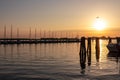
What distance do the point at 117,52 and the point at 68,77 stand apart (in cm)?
3912

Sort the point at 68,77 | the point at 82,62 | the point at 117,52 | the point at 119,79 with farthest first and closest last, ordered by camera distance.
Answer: the point at 117,52 < the point at 82,62 < the point at 68,77 < the point at 119,79

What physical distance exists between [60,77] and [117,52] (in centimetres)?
3946

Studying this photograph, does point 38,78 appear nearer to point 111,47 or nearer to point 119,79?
point 119,79

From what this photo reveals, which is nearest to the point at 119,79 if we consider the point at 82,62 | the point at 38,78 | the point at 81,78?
the point at 81,78

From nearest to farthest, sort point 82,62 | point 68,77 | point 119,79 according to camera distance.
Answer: point 119,79
point 68,77
point 82,62

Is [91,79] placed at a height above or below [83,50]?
below

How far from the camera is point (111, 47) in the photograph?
6612 centimetres

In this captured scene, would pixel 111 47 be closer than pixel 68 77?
No

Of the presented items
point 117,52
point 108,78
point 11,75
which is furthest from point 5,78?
point 117,52

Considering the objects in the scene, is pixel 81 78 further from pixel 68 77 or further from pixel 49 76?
pixel 49 76

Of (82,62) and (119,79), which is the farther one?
(82,62)

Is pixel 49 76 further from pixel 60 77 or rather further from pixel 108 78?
pixel 108 78

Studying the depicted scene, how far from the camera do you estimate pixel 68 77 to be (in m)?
26.2

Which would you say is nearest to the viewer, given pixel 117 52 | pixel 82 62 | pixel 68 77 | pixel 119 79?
pixel 119 79
